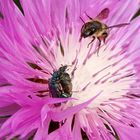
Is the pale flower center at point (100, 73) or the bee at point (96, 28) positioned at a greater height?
the bee at point (96, 28)

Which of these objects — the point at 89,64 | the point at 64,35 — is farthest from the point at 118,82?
the point at 64,35

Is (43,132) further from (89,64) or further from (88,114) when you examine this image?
(89,64)

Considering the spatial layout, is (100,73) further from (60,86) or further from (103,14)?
(60,86)

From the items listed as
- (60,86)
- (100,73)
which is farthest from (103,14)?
(60,86)

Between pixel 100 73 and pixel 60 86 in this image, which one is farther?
pixel 100 73

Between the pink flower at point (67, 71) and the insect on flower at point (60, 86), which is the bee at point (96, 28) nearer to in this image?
the pink flower at point (67, 71)

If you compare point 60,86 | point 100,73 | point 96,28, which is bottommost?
point 60,86

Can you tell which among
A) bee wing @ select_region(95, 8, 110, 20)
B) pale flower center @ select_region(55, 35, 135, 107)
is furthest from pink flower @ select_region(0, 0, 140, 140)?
bee wing @ select_region(95, 8, 110, 20)

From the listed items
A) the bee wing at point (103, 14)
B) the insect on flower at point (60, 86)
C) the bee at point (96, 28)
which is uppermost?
the bee wing at point (103, 14)

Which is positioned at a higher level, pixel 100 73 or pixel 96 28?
pixel 96 28

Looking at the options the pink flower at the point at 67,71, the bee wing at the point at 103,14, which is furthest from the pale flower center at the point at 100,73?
the bee wing at the point at 103,14
